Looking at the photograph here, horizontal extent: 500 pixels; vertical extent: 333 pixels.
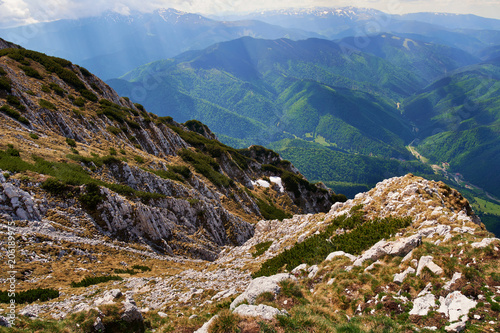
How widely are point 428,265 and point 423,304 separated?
248 centimetres

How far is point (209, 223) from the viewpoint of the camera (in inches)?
1513

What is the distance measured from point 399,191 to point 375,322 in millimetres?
17026

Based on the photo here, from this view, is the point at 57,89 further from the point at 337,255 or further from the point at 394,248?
the point at 394,248

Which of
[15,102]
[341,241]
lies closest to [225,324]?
[341,241]

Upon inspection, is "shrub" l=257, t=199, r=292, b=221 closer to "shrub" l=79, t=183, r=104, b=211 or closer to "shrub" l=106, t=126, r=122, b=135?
"shrub" l=106, t=126, r=122, b=135

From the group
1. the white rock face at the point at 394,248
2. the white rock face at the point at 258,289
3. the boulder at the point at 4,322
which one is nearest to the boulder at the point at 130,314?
the boulder at the point at 4,322

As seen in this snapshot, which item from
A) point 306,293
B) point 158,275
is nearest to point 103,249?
point 158,275

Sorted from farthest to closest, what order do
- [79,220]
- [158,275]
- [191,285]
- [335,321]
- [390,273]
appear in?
[79,220] < [158,275] < [191,285] < [390,273] < [335,321]

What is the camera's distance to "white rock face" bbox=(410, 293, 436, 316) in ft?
35.2

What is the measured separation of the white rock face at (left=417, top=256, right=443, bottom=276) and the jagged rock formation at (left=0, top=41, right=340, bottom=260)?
26149 millimetres

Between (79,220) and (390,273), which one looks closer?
(390,273)

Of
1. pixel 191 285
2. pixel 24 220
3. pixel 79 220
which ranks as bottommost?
pixel 191 285

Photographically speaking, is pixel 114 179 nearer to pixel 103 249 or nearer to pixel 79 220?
pixel 79 220

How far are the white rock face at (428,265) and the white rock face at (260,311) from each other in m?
7.58
